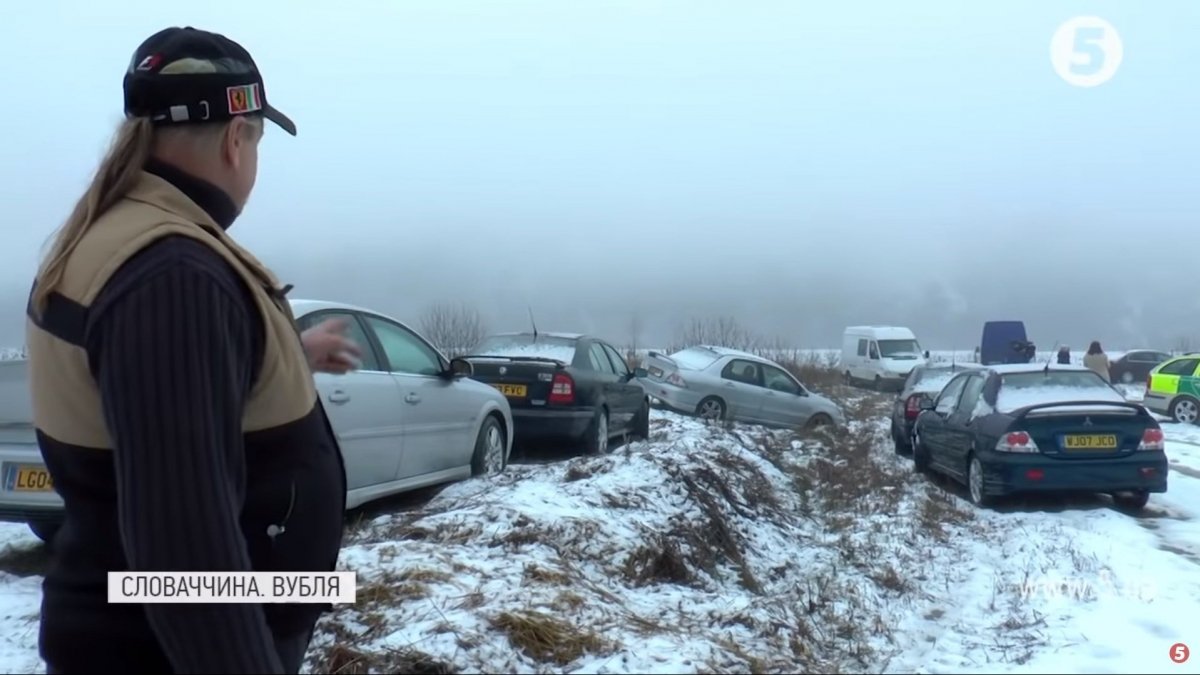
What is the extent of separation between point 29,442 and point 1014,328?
3071 centimetres

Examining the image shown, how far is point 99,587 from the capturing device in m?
1.42

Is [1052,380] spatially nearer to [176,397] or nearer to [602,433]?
[602,433]

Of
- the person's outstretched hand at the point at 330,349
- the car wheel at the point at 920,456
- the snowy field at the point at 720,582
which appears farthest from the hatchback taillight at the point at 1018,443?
the person's outstretched hand at the point at 330,349

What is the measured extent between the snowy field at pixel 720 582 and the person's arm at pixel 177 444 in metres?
2.54

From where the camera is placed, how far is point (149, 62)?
1546 millimetres

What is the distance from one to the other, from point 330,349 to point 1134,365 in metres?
45.3

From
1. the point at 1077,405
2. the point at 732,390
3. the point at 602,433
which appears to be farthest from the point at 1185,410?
the point at 602,433

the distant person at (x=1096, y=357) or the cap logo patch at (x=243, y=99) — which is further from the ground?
the cap logo patch at (x=243, y=99)

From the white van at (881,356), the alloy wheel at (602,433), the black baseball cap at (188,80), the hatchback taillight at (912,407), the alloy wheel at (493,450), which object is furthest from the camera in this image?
the white van at (881,356)

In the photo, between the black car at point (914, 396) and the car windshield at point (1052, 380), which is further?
the black car at point (914, 396)

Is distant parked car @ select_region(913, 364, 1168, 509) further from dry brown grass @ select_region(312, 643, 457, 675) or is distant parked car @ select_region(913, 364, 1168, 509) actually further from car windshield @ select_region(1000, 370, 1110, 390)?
dry brown grass @ select_region(312, 643, 457, 675)

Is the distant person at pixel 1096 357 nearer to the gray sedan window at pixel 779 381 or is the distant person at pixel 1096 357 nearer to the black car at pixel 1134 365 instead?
the gray sedan window at pixel 779 381

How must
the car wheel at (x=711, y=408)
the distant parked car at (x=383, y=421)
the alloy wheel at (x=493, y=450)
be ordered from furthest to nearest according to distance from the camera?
the car wheel at (x=711, y=408), the alloy wheel at (x=493, y=450), the distant parked car at (x=383, y=421)

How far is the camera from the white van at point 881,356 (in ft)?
110
